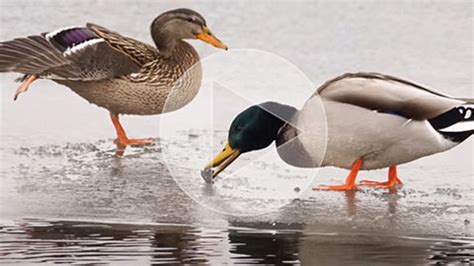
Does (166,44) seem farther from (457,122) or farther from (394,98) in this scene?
(457,122)

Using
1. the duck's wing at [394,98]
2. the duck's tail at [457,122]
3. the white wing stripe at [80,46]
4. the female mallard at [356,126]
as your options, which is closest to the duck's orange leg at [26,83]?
the white wing stripe at [80,46]

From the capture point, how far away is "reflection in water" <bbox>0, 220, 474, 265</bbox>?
435 centimetres

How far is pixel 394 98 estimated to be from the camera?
18.5ft

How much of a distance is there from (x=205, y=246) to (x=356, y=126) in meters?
1.31

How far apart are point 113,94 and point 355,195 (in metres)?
1.68

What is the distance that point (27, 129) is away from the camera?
6.85 metres

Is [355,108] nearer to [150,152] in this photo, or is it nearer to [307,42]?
[150,152]

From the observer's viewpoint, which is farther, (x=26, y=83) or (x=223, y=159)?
(x=26, y=83)

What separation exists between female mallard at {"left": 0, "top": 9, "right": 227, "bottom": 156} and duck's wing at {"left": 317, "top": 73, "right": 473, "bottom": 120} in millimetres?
1339

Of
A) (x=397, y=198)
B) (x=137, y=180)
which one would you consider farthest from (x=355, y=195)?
(x=137, y=180)

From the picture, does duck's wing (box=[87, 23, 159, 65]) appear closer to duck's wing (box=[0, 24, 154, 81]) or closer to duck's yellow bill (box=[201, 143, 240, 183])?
duck's wing (box=[0, 24, 154, 81])

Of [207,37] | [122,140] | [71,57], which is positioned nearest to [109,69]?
[71,57]

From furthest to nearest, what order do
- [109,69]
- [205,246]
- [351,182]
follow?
[109,69] → [351,182] → [205,246]

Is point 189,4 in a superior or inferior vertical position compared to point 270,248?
superior
